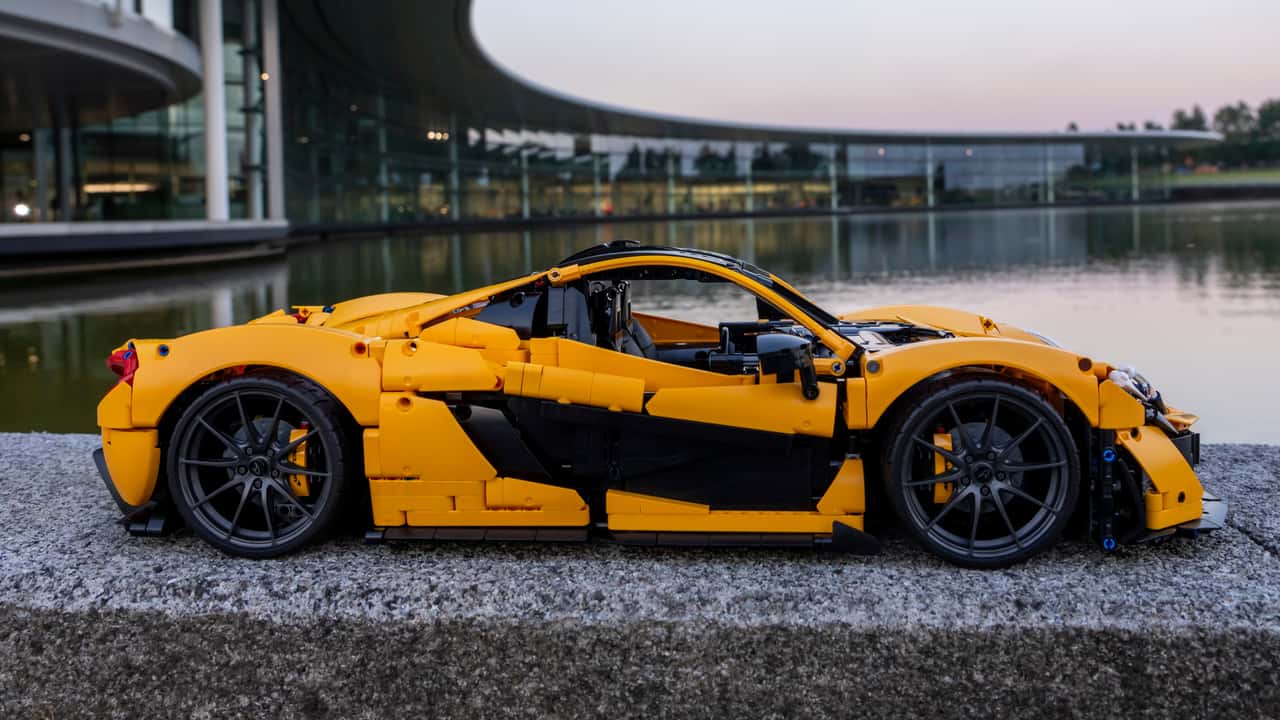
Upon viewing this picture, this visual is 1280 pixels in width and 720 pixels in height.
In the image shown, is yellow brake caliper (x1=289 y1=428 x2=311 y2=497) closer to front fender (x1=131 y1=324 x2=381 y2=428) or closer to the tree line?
front fender (x1=131 y1=324 x2=381 y2=428)

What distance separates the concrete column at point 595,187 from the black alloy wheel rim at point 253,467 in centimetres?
6485

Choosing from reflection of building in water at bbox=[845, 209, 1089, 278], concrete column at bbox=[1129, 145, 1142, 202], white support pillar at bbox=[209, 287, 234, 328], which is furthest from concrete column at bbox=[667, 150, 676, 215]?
white support pillar at bbox=[209, 287, 234, 328]

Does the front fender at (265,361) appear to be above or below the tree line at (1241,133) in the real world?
below

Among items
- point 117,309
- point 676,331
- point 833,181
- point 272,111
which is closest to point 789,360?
point 676,331

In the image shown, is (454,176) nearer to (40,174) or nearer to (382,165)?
(382,165)

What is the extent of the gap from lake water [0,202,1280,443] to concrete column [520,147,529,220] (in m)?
33.7

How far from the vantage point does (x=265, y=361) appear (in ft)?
13.4

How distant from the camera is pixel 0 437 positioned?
21.1 ft

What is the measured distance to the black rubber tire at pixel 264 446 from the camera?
4.02 m

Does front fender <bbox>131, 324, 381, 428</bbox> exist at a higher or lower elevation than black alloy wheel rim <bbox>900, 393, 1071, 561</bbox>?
higher

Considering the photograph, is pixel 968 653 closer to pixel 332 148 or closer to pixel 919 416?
pixel 919 416

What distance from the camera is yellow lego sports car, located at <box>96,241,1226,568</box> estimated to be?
12.7ft

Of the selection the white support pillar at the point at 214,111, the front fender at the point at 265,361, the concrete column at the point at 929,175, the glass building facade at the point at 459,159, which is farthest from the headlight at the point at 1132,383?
the concrete column at the point at 929,175

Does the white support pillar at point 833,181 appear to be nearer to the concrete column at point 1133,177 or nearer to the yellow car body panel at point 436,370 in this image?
the concrete column at point 1133,177
